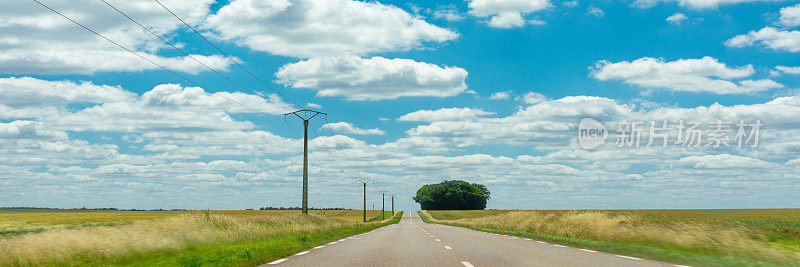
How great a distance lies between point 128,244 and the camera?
2081cm

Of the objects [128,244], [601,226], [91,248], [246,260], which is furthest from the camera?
[601,226]

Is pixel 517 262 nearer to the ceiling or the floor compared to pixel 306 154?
nearer to the floor

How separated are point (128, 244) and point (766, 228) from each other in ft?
77.8

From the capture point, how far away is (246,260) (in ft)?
49.1

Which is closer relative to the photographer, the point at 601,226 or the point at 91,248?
the point at 91,248

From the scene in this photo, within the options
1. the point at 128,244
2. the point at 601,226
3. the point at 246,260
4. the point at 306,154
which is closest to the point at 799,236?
the point at 601,226

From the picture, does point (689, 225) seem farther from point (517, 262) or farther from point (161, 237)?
point (161, 237)

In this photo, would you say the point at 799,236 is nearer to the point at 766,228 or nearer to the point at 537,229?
→ the point at 766,228

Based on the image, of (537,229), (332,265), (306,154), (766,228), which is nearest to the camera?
(332,265)

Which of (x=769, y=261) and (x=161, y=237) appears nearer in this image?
(x=769, y=261)

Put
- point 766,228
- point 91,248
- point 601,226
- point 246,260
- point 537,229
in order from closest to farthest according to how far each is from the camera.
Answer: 1. point 246,260
2. point 91,248
3. point 766,228
4. point 601,226
5. point 537,229

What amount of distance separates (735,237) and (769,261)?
5.08 m

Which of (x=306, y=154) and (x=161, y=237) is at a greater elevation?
(x=306, y=154)

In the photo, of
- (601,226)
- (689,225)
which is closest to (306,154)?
(601,226)
